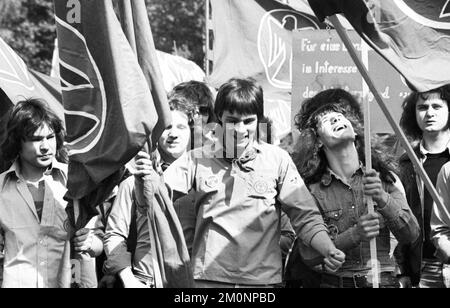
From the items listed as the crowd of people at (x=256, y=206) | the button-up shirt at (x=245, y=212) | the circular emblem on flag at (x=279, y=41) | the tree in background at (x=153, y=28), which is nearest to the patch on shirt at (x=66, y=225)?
the crowd of people at (x=256, y=206)

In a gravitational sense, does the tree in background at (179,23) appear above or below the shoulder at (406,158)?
above

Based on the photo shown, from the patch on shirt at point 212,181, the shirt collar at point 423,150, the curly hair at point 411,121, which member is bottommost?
the patch on shirt at point 212,181

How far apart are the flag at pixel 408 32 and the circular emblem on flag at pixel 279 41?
3171 mm

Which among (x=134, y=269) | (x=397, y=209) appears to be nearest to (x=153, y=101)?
(x=134, y=269)

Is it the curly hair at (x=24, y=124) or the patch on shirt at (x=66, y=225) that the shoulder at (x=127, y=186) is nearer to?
the patch on shirt at (x=66, y=225)

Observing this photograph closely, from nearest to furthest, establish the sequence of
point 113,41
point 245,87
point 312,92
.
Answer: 1. point 113,41
2. point 245,87
3. point 312,92

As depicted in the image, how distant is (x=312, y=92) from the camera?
8.41 metres

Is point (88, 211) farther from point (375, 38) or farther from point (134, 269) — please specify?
point (375, 38)

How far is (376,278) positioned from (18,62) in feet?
10.8

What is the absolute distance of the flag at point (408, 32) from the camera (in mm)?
6668

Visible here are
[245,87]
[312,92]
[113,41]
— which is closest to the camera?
[113,41]

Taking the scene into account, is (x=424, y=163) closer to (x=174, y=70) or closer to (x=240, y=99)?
(x=240, y=99)

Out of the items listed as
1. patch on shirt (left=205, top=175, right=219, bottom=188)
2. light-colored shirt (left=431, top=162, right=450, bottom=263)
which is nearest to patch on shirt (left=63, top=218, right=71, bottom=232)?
patch on shirt (left=205, top=175, right=219, bottom=188)

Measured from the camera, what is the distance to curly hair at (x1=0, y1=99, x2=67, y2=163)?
7312 mm
